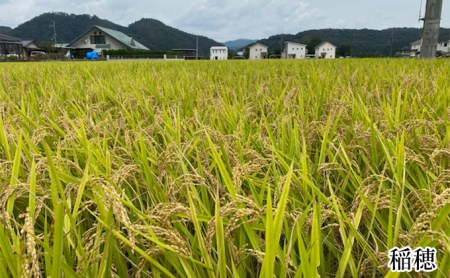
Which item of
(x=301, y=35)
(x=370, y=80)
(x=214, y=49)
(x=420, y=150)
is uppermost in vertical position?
(x=301, y=35)

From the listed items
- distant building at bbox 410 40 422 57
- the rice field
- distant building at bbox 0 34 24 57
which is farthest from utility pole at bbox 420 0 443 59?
distant building at bbox 0 34 24 57

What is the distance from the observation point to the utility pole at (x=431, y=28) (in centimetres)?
897

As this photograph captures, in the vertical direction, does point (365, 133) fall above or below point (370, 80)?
below

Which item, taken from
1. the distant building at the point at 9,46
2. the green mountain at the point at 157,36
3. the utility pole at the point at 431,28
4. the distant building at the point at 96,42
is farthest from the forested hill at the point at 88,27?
the utility pole at the point at 431,28

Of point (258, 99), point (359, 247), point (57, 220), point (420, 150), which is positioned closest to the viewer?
point (57, 220)

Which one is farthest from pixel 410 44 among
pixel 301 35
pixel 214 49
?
pixel 214 49

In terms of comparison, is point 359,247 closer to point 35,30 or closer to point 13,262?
point 13,262

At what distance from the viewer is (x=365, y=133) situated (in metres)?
1.15

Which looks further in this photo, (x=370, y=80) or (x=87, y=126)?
(x=370, y=80)

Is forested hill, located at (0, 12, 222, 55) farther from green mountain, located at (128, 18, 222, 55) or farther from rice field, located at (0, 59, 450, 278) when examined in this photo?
rice field, located at (0, 59, 450, 278)

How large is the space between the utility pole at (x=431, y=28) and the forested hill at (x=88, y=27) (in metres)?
76.4

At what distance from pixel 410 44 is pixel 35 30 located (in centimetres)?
8299

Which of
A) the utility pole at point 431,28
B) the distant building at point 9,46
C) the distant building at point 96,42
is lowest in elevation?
the utility pole at point 431,28

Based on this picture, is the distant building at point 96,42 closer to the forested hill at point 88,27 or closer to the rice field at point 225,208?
the forested hill at point 88,27
